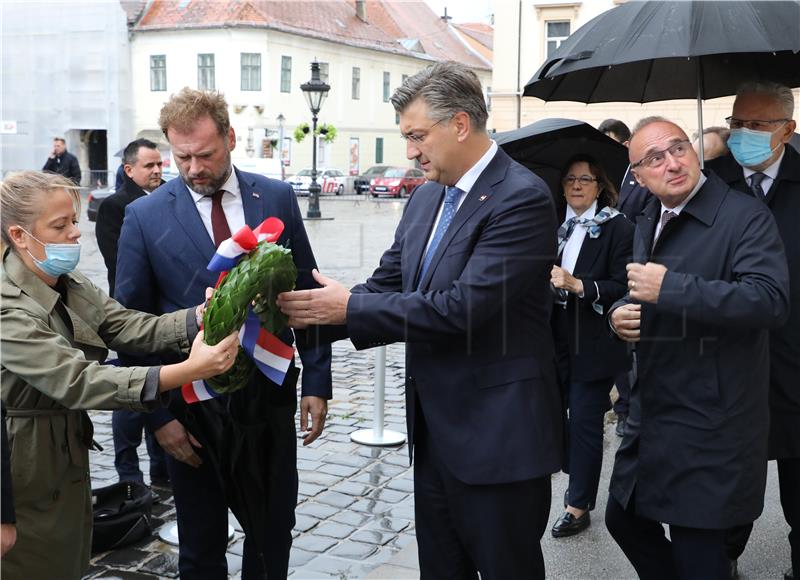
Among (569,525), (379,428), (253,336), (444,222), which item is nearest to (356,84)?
(379,428)

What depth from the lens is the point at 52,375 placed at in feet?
9.52

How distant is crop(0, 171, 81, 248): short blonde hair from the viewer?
307cm

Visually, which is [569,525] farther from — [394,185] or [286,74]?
[286,74]

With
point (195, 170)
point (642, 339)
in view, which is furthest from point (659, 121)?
point (195, 170)

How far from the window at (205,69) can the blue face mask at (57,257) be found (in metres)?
47.7

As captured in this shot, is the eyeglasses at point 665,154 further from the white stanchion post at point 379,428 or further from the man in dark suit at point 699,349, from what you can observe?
the white stanchion post at point 379,428

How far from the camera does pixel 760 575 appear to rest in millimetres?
4469

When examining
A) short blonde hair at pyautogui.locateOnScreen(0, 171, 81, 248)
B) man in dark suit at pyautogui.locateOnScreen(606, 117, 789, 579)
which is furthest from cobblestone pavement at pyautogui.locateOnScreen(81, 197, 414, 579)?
short blonde hair at pyautogui.locateOnScreen(0, 171, 81, 248)

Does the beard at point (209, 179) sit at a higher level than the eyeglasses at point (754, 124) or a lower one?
lower

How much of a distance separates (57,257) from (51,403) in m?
0.50

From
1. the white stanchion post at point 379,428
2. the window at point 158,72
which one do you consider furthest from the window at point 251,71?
the white stanchion post at point 379,428

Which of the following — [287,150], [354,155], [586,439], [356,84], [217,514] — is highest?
[356,84]

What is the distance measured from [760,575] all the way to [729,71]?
8.55 feet

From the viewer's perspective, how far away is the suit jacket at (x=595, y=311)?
5102 mm
